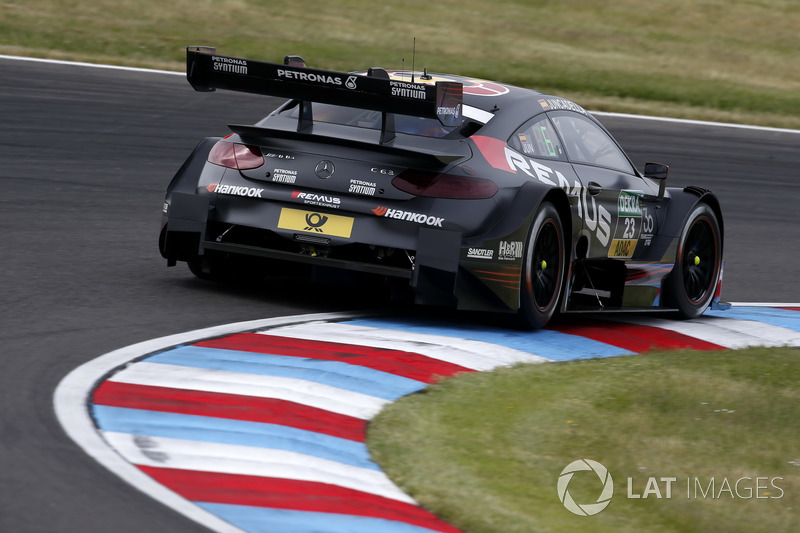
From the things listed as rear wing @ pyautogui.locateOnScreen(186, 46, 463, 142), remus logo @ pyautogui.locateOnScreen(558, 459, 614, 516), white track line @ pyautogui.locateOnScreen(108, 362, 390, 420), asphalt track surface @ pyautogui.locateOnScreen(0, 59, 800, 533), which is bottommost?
remus logo @ pyautogui.locateOnScreen(558, 459, 614, 516)

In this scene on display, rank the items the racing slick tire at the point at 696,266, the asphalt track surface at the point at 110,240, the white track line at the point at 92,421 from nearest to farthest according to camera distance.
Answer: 1. the white track line at the point at 92,421
2. the asphalt track surface at the point at 110,240
3. the racing slick tire at the point at 696,266

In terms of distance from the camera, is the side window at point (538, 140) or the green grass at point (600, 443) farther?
the side window at point (538, 140)

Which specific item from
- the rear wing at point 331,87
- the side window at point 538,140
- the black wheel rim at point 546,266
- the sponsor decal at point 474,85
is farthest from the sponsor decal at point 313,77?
the black wheel rim at point 546,266

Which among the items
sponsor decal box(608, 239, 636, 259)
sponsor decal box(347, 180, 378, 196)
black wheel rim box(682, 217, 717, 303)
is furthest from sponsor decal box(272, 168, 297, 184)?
black wheel rim box(682, 217, 717, 303)

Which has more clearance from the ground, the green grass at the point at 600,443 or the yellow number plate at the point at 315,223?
the yellow number plate at the point at 315,223

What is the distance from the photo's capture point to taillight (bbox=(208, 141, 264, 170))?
7.06 metres

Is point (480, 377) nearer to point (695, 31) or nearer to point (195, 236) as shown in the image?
point (195, 236)

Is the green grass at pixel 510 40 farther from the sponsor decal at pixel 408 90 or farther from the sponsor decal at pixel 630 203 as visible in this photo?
the sponsor decal at pixel 408 90

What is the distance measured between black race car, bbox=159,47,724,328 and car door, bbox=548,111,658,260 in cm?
3

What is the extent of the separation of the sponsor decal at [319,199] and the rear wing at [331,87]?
47cm

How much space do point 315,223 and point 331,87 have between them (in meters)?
0.77

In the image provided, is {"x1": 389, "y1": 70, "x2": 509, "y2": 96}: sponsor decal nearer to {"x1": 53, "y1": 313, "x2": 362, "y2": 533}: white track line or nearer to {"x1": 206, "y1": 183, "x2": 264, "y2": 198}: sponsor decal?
{"x1": 206, "y1": 183, "x2": 264, "y2": 198}: sponsor decal

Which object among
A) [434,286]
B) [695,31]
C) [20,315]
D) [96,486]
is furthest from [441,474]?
[695,31]

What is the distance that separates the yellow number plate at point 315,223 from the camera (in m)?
6.78
